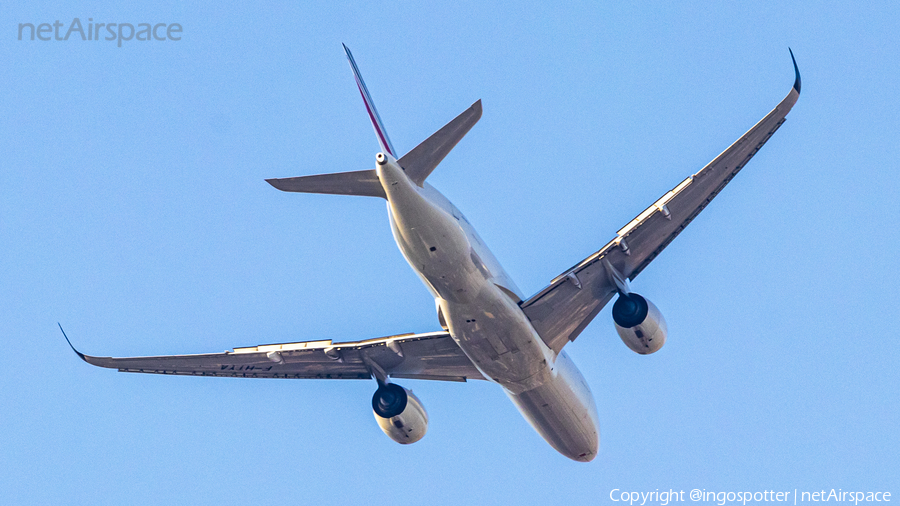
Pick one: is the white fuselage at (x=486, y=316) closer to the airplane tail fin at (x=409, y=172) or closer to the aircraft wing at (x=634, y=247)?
the airplane tail fin at (x=409, y=172)

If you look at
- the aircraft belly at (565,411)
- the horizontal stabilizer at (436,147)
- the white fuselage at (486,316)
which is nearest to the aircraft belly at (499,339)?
the white fuselage at (486,316)

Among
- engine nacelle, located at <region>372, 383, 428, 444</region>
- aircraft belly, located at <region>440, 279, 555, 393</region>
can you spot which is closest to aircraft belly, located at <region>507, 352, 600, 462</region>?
aircraft belly, located at <region>440, 279, 555, 393</region>

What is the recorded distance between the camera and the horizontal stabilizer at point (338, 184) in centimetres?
2108

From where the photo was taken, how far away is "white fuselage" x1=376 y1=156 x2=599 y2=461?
21.9 metres

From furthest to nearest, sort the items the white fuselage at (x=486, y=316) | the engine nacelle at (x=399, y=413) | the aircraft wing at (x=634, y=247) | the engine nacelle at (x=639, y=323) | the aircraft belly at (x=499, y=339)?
the engine nacelle at (x=399, y=413) < the engine nacelle at (x=639, y=323) < the aircraft wing at (x=634, y=247) < the aircraft belly at (x=499, y=339) < the white fuselage at (x=486, y=316)

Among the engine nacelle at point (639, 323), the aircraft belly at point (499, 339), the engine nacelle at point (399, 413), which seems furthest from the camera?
the engine nacelle at point (399, 413)

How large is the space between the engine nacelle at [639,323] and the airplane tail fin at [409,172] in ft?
26.0

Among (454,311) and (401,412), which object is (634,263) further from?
(401,412)

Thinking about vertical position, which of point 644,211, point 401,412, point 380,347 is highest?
point 644,211

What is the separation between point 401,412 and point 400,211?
860 cm

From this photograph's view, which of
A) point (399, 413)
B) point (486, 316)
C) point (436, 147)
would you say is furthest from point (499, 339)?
point (436, 147)

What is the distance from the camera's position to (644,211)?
26.3 m

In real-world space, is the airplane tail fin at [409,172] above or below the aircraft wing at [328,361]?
above

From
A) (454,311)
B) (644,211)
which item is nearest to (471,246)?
(454,311)
